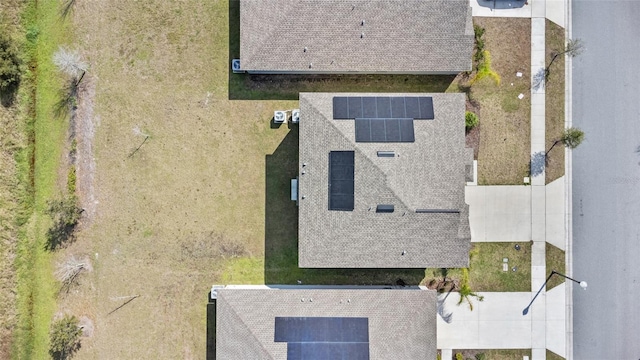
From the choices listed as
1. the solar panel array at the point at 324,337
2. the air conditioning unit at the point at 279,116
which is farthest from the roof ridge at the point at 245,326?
the air conditioning unit at the point at 279,116

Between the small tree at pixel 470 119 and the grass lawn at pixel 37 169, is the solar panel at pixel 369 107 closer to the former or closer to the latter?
the small tree at pixel 470 119

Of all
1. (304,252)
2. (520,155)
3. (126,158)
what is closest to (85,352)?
(126,158)

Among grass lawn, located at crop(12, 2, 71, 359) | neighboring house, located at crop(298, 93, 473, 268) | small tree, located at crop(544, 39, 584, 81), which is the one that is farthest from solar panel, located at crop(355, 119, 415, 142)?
grass lawn, located at crop(12, 2, 71, 359)

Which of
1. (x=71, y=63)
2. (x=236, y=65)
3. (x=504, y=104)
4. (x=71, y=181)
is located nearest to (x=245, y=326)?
(x=71, y=181)

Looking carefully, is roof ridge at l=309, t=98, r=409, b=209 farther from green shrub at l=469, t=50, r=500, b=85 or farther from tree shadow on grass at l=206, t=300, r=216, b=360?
tree shadow on grass at l=206, t=300, r=216, b=360

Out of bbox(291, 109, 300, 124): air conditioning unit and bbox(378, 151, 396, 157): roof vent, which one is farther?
bbox(291, 109, 300, 124): air conditioning unit

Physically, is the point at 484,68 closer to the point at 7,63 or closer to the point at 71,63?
the point at 71,63

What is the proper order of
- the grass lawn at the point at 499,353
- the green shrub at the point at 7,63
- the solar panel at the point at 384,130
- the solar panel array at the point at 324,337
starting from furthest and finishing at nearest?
the grass lawn at the point at 499,353, the green shrub at the point at 7,63, the solar panel array at the point at 324,337, the solar panel at the point at 384,130
